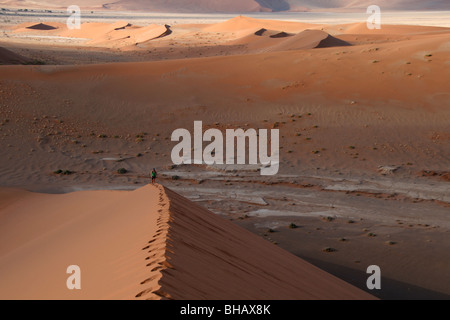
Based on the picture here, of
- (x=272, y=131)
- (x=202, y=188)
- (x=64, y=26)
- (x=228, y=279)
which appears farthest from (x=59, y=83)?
(x=64, y=26)

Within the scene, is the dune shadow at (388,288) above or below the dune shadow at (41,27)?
below

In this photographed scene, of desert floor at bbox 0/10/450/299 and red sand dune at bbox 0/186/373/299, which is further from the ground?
desert floor at bbox 0/10/450/299

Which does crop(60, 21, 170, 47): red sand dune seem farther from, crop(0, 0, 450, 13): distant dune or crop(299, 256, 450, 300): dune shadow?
crop(0, 0, 450, 13): distant dune

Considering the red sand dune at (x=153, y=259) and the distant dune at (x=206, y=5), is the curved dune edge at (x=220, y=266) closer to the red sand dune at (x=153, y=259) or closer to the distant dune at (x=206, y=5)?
the red sand dune at (x=153, y=259)

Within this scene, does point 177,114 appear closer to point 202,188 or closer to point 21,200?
point 202,188

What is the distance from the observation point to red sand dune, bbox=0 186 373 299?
15.9 ft

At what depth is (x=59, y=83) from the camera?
22781mm

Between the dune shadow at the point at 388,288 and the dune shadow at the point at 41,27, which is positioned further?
the dune shadow at the point at 41,27

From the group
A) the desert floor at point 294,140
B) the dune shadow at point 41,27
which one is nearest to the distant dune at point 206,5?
the dune shadow at point 41,27

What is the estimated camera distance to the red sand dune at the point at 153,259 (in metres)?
4.85

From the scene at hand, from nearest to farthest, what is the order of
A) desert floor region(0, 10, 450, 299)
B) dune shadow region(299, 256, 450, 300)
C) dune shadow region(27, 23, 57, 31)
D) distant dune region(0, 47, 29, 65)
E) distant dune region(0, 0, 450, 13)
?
dune shadow region(299, 256, 450, 300)
desert floor region(0, 10, 450, 299)
distant dune region(0, 47, 29, 65)
dune shadow region(27, 23, 57, 31)
distant dune region(0, 0, 450, 13)

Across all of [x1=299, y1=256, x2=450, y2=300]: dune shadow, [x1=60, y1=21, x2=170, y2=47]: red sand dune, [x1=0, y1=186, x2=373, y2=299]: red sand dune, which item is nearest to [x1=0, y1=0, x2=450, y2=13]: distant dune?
[x1=60, y1=21, x2=170, y2=47]: red sand dune

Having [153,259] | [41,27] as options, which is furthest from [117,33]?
[153,259]

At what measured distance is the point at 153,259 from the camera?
202 inches
